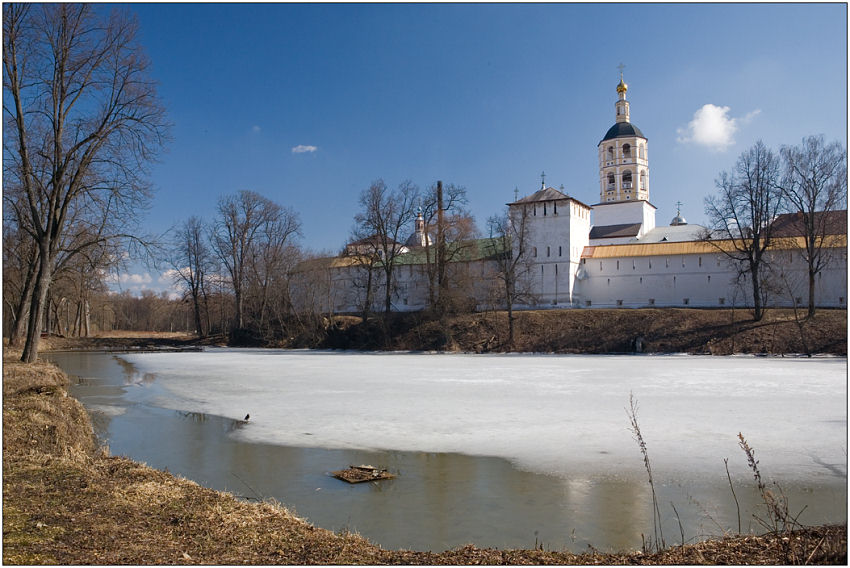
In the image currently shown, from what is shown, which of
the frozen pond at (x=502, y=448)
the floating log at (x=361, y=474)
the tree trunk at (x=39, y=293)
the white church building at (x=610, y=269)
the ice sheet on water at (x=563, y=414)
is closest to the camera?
the frozen pond at (x=502, y=448)

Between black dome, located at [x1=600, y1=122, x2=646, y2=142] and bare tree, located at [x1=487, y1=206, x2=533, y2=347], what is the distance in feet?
77.4

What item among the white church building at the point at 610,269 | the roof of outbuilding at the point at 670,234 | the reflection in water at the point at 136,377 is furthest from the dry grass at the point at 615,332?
the reflection in water at the point at 136,377

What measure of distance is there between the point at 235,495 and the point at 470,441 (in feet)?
13.9

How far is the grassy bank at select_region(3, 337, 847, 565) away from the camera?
14.5 feet

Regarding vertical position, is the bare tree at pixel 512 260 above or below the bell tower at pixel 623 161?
below

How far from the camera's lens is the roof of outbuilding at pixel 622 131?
69000mm

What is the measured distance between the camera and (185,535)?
5.12 metres

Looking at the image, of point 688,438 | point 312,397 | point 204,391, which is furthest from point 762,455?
point 204,391

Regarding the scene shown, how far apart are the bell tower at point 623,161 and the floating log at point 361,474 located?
65558 millimetres

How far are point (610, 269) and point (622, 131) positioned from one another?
24.7 metres

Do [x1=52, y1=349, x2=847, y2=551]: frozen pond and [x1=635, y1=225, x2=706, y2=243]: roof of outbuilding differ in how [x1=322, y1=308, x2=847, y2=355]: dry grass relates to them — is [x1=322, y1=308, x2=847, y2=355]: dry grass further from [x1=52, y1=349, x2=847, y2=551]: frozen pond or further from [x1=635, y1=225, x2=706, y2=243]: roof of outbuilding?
[x1=635, y1=225, x2=706, y2=243]: roof of outbuilding

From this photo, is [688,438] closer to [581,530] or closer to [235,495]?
[581,530]

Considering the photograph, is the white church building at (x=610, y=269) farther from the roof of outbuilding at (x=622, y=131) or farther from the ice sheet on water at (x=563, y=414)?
the ice sheet on water at (x=563, y=414)

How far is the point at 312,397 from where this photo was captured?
15.6 m
